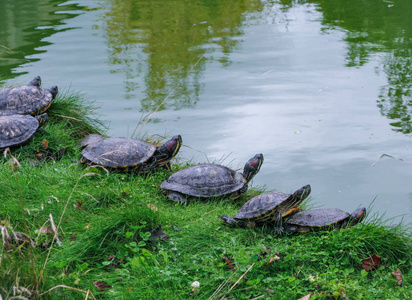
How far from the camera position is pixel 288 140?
6.98 metres

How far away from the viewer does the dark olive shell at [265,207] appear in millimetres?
4031

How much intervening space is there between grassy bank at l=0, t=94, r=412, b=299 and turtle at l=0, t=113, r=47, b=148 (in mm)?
625

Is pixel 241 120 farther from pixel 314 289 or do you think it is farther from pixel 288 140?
pixel 314 289

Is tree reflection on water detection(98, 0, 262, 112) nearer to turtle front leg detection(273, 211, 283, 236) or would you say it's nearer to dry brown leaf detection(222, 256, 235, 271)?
turtle front leg detection(273, 211, 283, 236)

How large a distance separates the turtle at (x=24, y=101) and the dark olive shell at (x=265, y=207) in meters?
Result: 2.98

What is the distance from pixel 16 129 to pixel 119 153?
1100mm

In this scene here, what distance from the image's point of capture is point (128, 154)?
17.0ft

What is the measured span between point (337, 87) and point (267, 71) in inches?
53.1

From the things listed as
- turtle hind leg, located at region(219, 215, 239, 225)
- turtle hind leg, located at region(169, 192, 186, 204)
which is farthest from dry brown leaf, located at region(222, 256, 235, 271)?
turtle hind leg, located at region(169, 192, 186, 204)

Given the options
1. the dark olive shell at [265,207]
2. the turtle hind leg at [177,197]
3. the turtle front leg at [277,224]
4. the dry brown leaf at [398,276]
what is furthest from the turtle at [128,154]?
the dry brown leaf at [398,276]

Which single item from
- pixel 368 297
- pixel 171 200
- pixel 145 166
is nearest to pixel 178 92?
pixel 145 166

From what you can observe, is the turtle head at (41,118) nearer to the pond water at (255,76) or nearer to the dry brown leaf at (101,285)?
the pond water at (255,76)

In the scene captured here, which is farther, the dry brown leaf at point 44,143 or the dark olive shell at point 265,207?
the dry brown leaf at point 44,143

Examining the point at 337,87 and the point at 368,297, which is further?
the point at 337,87
